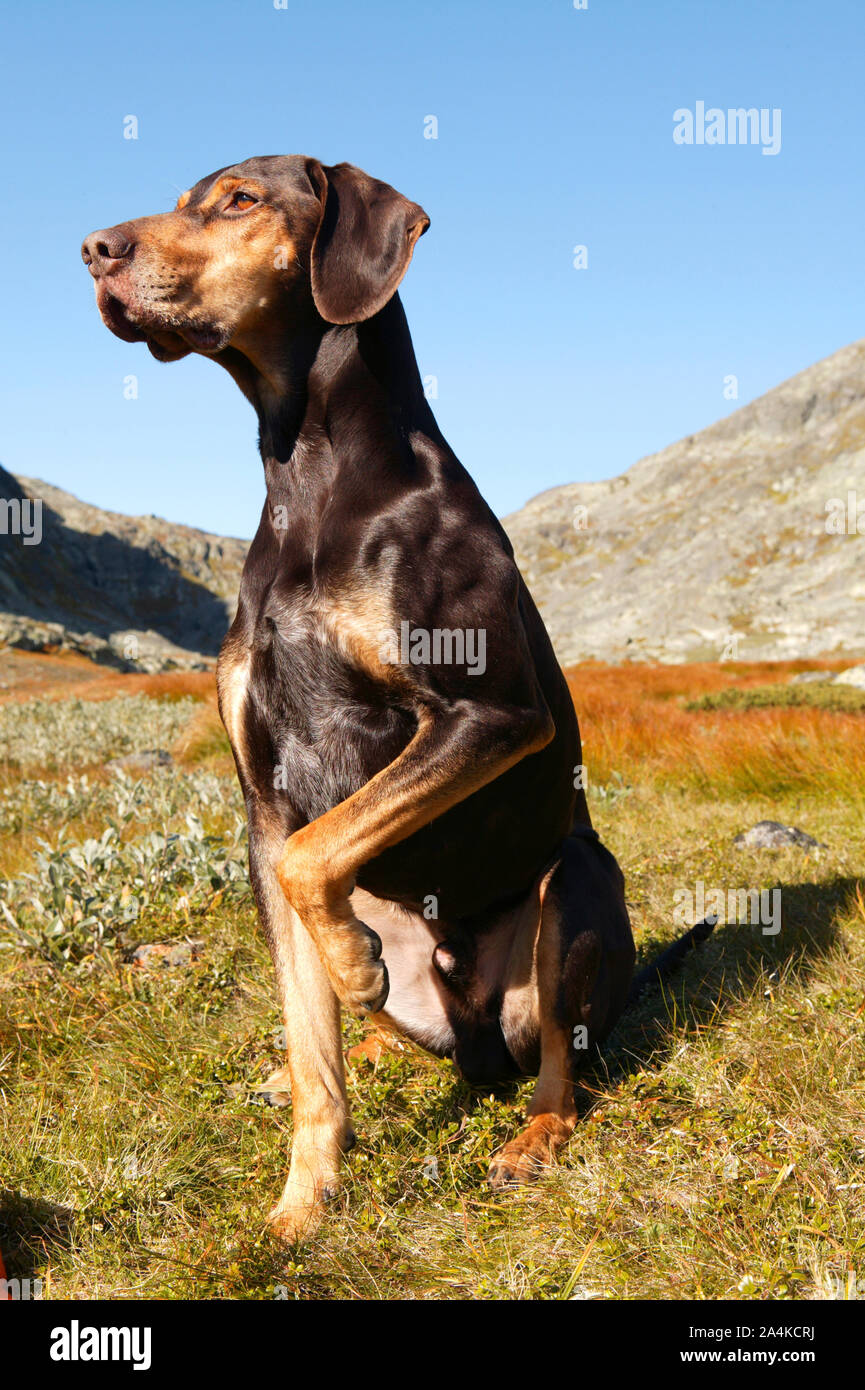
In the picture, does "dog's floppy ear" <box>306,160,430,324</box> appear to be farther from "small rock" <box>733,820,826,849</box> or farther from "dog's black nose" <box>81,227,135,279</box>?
"small rock" <box>733,820,826,849</box>

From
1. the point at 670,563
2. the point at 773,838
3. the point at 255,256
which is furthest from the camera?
the point at 670,563

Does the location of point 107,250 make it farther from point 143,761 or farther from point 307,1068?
point 143,761

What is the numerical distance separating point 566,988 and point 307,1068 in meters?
0.80

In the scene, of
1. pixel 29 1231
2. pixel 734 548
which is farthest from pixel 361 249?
pixel 734 548

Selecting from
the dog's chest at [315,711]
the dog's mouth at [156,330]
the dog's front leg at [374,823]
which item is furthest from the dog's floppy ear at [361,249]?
the dog's front leg at [374,823]

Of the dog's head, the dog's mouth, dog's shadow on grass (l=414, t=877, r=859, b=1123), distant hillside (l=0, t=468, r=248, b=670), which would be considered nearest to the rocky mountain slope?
distant hillside (l=0, t=468, r=248, b=670)

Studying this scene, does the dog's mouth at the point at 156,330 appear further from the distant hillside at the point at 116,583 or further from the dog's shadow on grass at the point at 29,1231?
the distant hillside at the point at 116,583

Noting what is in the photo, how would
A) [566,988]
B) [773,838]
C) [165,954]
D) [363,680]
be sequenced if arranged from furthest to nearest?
[773,838]
[165,954]
[566,988]
[363,680]

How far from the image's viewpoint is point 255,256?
8.82 feet

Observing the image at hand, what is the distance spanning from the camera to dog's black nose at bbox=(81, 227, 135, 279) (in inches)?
104

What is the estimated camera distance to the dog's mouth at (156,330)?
2.66 meters

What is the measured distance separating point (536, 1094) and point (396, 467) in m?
1.93
